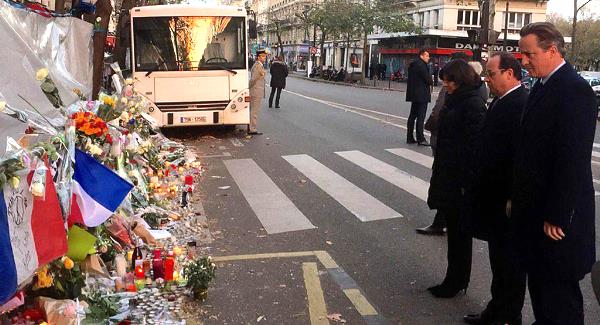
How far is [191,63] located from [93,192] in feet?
32.1

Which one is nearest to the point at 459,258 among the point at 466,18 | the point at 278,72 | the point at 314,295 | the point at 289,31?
the point at 314,295

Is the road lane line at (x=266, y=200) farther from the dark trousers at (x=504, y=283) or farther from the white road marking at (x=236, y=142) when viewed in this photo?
the dark trousers at (x=504, y=283)

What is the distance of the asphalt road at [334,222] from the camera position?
471 cm

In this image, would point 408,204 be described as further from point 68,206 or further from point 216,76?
point 216,76

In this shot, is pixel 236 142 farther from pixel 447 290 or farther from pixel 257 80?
pixel 447 290

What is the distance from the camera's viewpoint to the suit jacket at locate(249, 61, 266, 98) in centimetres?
1462

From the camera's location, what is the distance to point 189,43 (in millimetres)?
13672

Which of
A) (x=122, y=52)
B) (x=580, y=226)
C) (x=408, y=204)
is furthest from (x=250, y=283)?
(x=122, y=52)

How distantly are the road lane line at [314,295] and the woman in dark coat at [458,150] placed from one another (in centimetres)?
92

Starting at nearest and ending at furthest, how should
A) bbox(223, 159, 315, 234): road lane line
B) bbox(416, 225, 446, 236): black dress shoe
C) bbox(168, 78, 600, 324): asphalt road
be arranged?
1. bbox(168, 78, 600, 324): asphalt road
2. bbox(416, 225, 446, 236): black dress shoe
3. bbox(223, 159, 315, 234): road lane line

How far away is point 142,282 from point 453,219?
249cm

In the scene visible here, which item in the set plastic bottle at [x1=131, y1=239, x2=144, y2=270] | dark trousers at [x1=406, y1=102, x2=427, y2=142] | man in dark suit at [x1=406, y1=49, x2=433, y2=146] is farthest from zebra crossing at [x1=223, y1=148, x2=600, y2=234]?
plastic bottle at [x1=131, y1=239, x2=144, y2=270]

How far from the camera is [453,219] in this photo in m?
4.91

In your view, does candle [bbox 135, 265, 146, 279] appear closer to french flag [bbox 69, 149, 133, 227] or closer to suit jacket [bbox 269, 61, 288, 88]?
french flag [bbox 69, 149, 133, 227]
